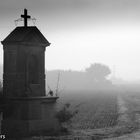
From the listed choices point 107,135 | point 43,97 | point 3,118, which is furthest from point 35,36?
point 107,135

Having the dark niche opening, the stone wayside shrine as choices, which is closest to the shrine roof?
the stone wayside shrine

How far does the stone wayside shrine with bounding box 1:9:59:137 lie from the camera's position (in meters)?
22.3

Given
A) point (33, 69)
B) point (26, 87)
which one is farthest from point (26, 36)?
point (26, 87)

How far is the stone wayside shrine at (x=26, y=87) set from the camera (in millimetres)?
22281

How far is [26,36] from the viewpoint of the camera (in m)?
22.8

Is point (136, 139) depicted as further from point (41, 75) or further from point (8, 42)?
point (8, 42)

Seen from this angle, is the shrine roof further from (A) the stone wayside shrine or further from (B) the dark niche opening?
(B) the dark niche opening

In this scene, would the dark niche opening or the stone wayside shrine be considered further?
the dark niche opening

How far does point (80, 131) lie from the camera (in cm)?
2383

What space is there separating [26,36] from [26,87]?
2.74 m

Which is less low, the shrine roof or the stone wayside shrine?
the shrine roof

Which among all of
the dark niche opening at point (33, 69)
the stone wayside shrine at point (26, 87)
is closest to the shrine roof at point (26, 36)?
the stone wayside shrine at point (26, 87)

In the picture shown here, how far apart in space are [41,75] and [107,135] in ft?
16.1

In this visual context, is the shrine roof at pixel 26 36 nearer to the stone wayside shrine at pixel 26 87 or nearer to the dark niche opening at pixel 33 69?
the stone wayside shrine at pixel 26 87
